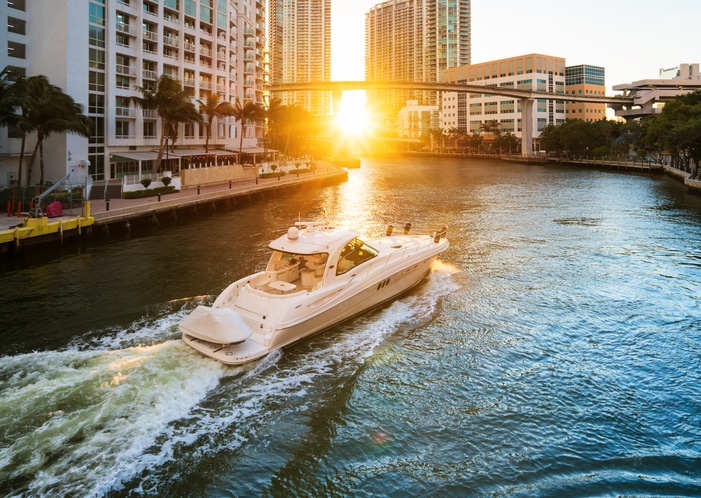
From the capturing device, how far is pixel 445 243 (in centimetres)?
1995

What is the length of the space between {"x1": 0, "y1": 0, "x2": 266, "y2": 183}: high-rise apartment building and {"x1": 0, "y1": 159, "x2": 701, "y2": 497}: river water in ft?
85.2

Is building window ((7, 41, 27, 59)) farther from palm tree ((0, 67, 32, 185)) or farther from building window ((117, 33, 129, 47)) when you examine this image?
palm tree ((0, 67, 32, 185))

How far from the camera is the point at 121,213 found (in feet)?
104

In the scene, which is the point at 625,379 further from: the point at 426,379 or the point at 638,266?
the point at 638,266

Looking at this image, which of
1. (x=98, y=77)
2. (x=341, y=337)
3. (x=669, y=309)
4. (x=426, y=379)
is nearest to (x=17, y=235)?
(x=341, y=337)

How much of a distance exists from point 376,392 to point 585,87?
178239 mm

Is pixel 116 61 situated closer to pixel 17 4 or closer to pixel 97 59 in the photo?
pixel 97 59

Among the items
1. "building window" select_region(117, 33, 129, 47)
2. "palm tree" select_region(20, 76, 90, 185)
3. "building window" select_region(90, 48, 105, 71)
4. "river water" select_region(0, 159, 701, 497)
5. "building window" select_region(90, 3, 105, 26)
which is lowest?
"river water" select_region(0, 159, 701, 497)

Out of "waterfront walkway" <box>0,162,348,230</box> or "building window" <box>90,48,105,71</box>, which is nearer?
"waterfront walkway" <box>0,162,348,230</box>

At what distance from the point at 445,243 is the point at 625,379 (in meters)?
8.90

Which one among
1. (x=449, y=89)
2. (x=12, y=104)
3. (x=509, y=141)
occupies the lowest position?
(x=12, y=104)

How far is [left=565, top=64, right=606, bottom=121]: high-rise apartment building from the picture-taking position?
16338cm

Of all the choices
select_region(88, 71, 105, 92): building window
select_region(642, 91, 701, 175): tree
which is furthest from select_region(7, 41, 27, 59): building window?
select_region(642, 91, 701, 175): tree

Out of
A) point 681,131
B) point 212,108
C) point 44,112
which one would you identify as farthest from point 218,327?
point 681,131
